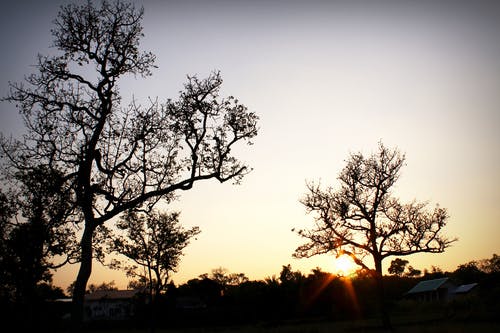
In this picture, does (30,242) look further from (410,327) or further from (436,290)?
(436,290)

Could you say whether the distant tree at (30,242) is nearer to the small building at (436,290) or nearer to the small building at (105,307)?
the small building at (105,307)

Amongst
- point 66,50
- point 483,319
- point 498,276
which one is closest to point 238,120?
point 66,50

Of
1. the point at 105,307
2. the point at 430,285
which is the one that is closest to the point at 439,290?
the point at 430,285

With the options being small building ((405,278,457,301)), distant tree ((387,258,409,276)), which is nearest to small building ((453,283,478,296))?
small building ((405,278,457,301))

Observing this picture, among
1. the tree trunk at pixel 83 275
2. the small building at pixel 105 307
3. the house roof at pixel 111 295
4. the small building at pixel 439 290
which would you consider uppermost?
the tree trunk at pixel 83 275

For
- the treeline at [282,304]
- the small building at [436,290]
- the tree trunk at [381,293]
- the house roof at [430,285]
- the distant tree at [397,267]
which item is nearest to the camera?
the tree trunk at [381,293]

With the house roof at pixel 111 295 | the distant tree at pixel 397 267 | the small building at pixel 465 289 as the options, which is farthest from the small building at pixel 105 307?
the distant tree at pixel 397 267

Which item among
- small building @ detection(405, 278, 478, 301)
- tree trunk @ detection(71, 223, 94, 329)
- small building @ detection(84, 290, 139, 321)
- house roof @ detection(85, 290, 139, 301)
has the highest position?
tree trunk @ detection(71, 223, 94, 329)

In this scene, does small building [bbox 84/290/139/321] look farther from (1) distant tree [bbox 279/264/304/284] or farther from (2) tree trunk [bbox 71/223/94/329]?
(2) tree trunk [bbox 71/223/94/329]

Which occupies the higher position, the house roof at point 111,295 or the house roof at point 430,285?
the house roof at point 111,295

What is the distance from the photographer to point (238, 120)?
22.9 metres

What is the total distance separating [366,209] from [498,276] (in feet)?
202

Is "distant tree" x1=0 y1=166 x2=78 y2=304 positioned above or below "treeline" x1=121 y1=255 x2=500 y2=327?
above

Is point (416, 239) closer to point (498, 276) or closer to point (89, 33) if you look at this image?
point (89, 33)
